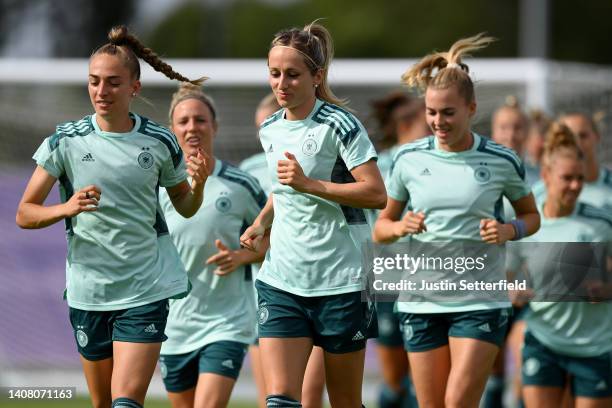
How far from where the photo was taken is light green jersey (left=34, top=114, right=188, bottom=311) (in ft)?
22.0

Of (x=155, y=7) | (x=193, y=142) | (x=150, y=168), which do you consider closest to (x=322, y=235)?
(x=150, y=168)

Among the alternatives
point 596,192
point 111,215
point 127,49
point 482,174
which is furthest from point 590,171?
point 111,215

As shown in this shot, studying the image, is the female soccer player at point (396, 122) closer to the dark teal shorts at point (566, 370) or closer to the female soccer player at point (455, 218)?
the dark teal shorts at point (566, 370)

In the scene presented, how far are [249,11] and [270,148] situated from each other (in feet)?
129

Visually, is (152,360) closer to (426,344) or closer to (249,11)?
(426,344)

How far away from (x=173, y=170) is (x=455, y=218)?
5.16 feet

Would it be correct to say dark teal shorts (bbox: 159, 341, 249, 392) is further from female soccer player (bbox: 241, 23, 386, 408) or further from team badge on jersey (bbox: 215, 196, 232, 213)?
female soccer player (bbox: 241, 23, 386, 408)

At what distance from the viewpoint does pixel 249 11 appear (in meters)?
45.8

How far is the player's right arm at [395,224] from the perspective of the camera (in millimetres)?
7102

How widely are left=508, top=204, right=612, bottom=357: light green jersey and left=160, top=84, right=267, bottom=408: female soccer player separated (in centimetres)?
166

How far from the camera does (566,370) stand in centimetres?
837

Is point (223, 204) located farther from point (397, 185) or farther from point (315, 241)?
point (315, 241)

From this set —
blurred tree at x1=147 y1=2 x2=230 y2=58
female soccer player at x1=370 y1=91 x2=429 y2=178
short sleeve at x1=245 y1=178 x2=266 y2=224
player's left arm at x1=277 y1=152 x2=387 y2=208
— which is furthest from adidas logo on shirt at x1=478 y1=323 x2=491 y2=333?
blurred tree at x1=147 y1=2 x2=230 y2=58

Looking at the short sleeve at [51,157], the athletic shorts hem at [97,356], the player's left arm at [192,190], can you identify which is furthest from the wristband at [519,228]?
the short sleeve at [51,157]
